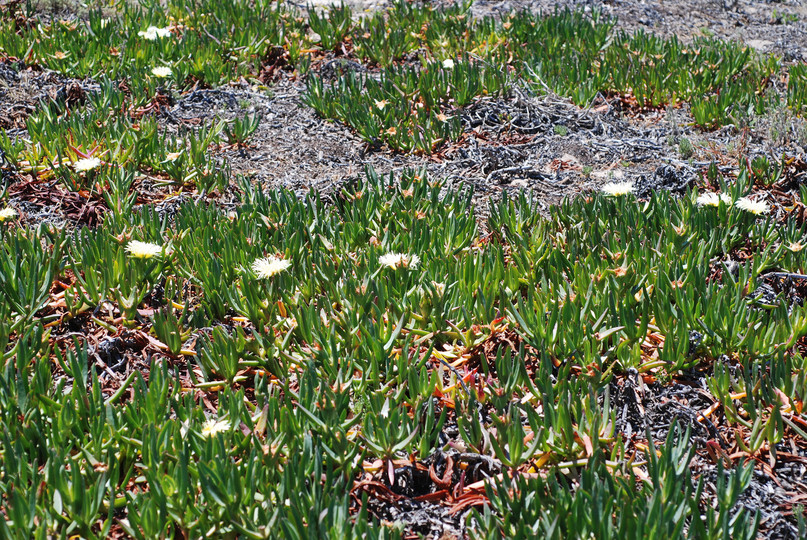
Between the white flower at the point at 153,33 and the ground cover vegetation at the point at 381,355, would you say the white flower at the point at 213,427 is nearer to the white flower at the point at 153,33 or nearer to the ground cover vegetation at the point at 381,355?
the ground cover vegetation at the point at 381,355

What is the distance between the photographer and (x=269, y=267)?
94.7 inches

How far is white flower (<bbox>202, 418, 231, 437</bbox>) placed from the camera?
5.63 ft

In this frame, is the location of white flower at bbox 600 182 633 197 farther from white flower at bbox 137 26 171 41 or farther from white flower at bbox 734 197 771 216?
white flower at bbox 137 26 171 41

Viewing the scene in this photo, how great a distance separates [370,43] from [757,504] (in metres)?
4.64

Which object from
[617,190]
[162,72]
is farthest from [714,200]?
[162,72]

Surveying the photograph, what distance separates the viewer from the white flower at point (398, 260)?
2.44 metres

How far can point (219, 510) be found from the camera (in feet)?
5.09

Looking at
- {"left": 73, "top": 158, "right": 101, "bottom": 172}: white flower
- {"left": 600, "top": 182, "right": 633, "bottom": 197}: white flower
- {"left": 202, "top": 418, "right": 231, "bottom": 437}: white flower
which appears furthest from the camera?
{"left": 73, "top": 158, "right": 101, "bottom": 172}: white flower

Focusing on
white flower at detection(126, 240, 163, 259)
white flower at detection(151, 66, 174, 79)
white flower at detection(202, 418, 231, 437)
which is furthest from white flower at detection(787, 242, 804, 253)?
white flower at detection(151, 66, 174, 79)

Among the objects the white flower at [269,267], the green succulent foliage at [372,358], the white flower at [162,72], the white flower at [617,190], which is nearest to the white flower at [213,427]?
the green succulent foliage at [372,358]

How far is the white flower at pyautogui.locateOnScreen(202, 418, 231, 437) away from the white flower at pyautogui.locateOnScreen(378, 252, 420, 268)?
889 millimetres

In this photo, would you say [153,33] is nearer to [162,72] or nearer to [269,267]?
[162,72]

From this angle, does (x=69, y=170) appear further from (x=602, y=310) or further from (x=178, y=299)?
(x=602, y=310)

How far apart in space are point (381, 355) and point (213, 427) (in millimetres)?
556
